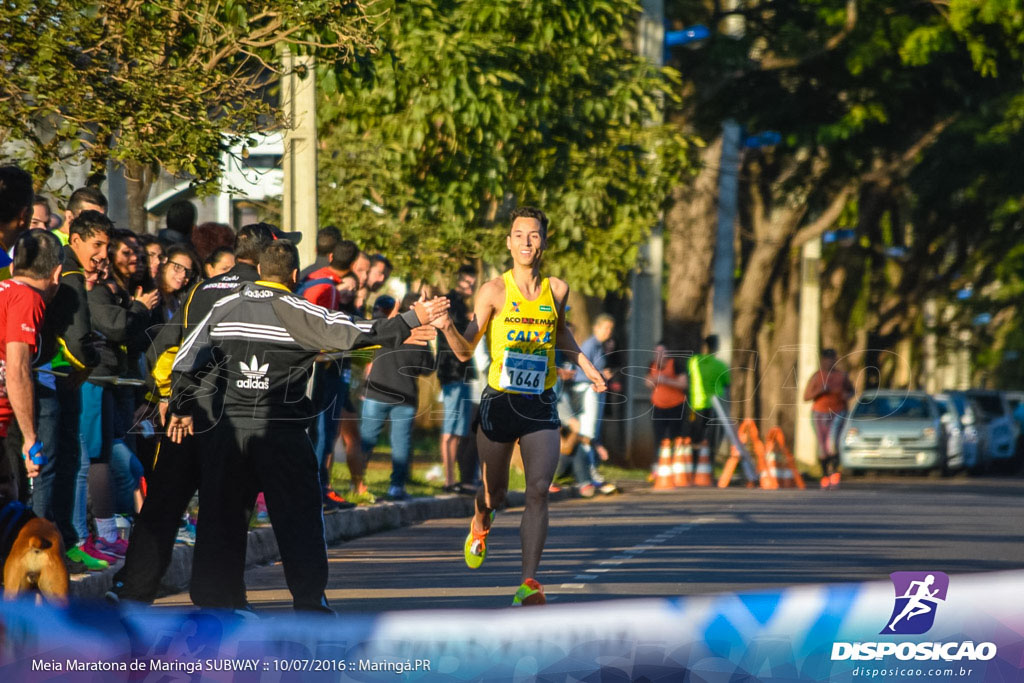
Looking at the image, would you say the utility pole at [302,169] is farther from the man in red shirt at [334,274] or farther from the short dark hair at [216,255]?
the short dark hair at [216,255]

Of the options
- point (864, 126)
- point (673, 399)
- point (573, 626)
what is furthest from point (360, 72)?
point (864, 126)

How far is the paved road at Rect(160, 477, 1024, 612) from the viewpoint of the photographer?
10188mm

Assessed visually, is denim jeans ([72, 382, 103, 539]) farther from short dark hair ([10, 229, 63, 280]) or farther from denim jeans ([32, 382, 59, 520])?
short dark hair ([10, 229, 63, 280])

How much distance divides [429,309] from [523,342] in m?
1.98

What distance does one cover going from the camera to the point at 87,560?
9.91 metres

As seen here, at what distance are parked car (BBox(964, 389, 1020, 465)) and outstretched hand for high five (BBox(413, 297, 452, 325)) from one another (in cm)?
2976

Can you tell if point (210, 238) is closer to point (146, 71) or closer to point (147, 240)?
point (147, 240)

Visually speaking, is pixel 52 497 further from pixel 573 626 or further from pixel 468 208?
pixel 468 208

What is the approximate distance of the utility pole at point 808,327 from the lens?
36.9 m

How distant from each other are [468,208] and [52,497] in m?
9.64

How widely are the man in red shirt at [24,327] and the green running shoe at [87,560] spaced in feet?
6.36

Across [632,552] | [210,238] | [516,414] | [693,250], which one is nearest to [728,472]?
[693,250]

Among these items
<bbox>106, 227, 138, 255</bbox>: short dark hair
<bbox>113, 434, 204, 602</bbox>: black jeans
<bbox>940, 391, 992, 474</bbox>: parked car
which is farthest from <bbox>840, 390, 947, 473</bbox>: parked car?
<bbox>113, 434, 204, 602</bbox>: black jeans

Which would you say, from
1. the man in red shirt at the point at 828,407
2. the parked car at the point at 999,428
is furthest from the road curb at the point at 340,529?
the parked car at the point at 999,428
